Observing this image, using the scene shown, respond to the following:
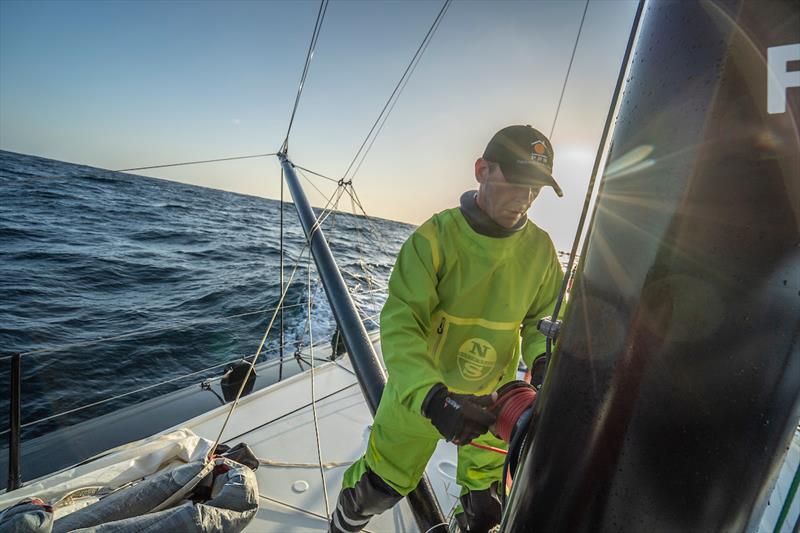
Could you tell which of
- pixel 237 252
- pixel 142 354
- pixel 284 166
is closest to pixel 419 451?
pixel 284 166

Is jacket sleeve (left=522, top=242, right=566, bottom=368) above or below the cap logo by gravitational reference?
below

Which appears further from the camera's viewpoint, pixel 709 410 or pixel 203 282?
pixel 203 282

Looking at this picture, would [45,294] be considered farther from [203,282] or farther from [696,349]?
[696,349]

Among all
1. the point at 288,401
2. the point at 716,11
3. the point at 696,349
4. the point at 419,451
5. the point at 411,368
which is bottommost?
the point at 288,401

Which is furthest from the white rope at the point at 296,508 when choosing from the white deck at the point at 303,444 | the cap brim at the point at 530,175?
the cap brim at the point at 530,175

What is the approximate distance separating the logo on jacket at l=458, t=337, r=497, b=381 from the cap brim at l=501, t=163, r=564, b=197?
58 centimetres

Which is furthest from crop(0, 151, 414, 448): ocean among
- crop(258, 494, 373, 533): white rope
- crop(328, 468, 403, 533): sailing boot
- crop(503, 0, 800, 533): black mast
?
crop(503, 0, 800, 533): black mast

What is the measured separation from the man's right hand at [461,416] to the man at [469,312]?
5.5 inches

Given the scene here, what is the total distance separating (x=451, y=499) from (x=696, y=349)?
2059mm

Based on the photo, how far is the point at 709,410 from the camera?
1.50ft

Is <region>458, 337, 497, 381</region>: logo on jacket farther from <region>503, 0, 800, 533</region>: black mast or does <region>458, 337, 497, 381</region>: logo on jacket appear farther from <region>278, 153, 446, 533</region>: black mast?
<region>503, 0, 800, 533</region>: black mast

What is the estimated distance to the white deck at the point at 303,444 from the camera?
1.96 metres

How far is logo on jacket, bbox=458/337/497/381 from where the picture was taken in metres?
1.41

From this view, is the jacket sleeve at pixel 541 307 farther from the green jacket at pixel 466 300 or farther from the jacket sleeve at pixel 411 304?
the jacket sleeve at pixel 411 304
